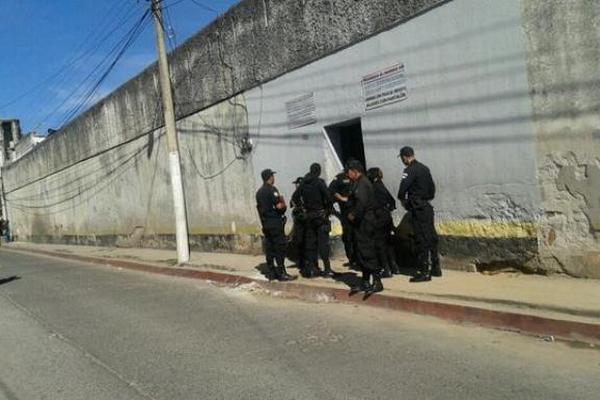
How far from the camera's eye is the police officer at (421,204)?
8664 millimetres

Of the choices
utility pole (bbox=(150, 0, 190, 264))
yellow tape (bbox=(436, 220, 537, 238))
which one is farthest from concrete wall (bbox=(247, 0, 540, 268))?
utility pole (bbox=(150, 0, 190, 264))

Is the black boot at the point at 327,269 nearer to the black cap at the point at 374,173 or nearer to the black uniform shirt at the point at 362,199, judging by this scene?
the black cap at the point at 374,173

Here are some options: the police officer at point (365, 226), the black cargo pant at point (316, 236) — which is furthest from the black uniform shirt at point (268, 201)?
the police officer at point (365, 226)

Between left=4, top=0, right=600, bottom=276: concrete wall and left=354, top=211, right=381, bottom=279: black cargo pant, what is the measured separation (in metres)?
1.47

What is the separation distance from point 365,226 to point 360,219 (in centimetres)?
11

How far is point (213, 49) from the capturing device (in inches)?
595

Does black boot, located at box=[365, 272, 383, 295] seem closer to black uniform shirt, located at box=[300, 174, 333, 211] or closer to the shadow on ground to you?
black uniform shirt, located at box=[300, 174, 333, 211]

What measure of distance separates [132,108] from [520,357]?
56.3ft

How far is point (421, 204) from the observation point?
865 centimetres

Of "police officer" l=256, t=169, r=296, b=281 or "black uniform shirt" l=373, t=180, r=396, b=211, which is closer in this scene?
"black uniform shirt" l=373, t=180, r=396, b=211

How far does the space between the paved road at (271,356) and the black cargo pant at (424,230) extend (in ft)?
3.58

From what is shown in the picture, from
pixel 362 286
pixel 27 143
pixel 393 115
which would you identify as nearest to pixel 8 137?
pixel 27 143

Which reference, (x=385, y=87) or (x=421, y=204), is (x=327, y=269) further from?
(x=385, y=87)

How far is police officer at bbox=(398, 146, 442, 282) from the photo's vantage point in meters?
8.66
